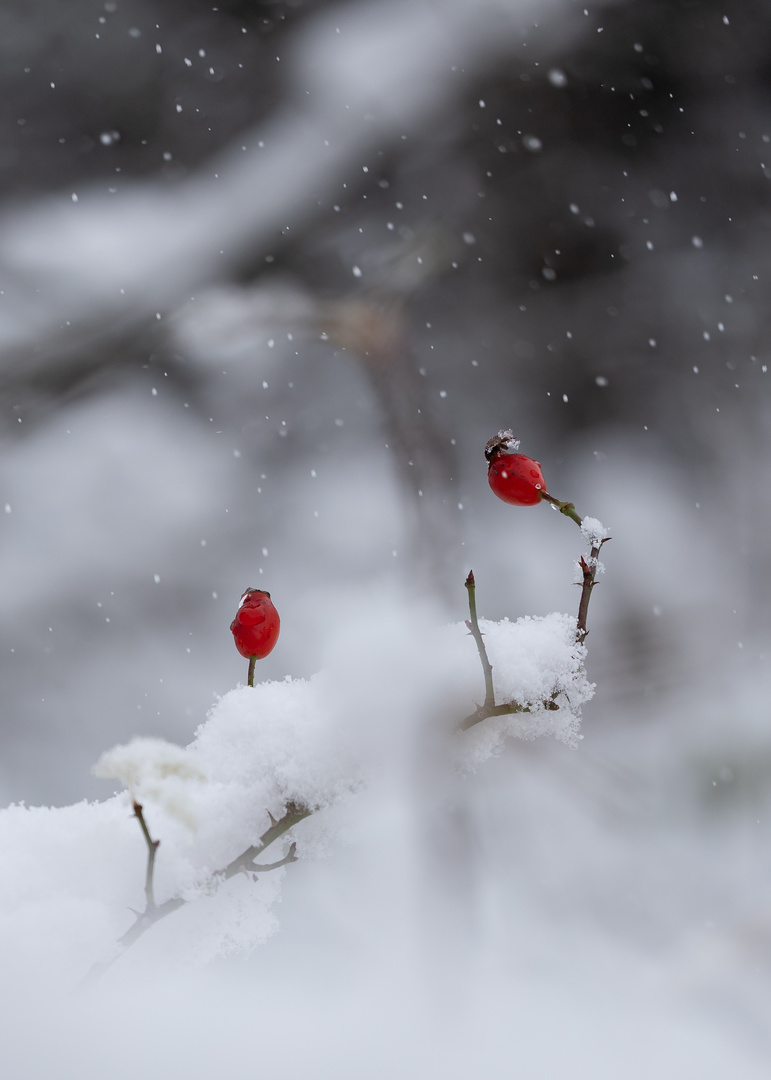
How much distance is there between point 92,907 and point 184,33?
0.89 meters

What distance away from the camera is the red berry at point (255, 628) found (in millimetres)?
249

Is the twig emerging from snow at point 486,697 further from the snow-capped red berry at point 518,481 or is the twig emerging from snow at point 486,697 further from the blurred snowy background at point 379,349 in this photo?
the blurred snowy background at point 379,349

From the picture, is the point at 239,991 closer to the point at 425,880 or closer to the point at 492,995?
the point at 492,995

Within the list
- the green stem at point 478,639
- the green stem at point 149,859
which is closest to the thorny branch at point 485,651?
the green stem at point 478,639

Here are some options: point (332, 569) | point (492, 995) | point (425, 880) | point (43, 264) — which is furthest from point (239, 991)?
point (43, 264)

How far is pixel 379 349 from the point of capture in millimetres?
710

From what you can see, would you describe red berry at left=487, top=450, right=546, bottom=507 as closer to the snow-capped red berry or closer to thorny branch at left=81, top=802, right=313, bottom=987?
the snow-capped red berry

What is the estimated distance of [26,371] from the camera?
27.3 inches

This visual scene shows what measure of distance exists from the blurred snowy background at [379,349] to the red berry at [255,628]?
40 cm

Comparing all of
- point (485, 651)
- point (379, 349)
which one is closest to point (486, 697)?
point (485, 651)

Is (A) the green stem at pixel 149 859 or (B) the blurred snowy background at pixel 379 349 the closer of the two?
(A) the green stem at pixel 149 859

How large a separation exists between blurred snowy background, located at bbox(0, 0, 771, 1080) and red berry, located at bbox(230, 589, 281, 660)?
1.31 feet

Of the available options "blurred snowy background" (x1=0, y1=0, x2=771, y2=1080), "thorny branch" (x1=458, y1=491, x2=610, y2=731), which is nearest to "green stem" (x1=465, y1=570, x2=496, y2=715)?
"thorny branch" (x1=458, y1=491, x2=610, y2=731)

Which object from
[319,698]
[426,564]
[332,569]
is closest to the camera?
[319,698]
